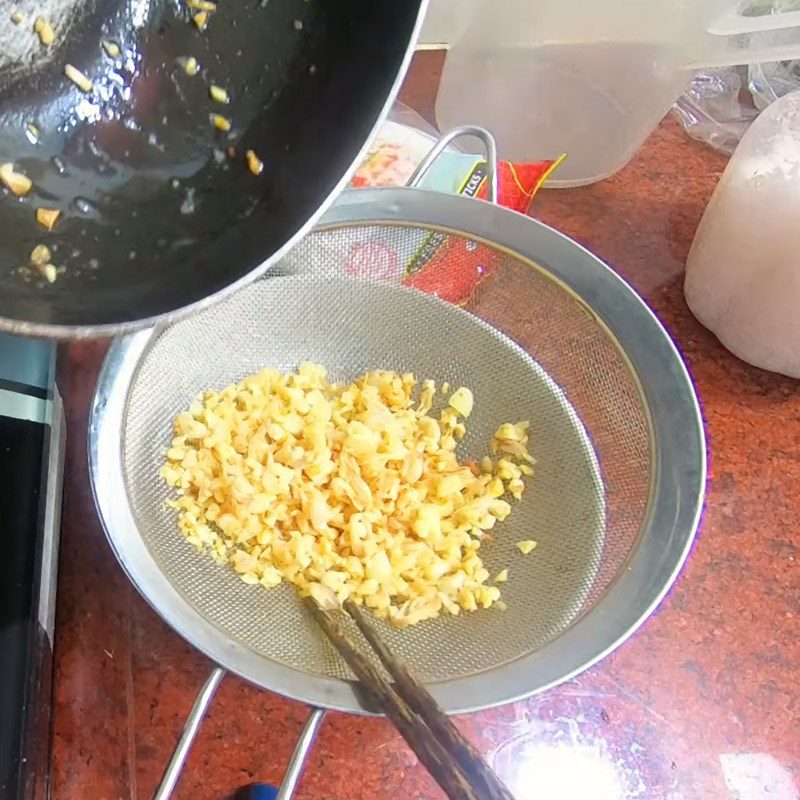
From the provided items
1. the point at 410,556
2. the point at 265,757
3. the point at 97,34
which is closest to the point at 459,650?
the point at 410,556

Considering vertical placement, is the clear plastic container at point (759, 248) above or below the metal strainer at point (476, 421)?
above

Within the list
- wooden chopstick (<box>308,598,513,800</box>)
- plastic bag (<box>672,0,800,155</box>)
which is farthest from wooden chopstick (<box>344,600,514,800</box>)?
plastic bag (<box>672,0,800,155</box>)

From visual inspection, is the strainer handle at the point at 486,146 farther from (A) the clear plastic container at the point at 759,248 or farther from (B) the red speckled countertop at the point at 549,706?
(B) the red speckled countertop at the point at 549,706

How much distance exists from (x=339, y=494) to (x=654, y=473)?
31 cm

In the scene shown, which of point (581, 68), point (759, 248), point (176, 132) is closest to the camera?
point (176, 132)

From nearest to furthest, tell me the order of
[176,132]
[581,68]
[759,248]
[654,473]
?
[176,132] → [654,473] → [759,248] → [581,68]

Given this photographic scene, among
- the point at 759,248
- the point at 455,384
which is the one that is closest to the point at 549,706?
the point at 455,384

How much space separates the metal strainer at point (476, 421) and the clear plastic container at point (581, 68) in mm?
325

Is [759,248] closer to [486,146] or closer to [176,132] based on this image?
[486,146]

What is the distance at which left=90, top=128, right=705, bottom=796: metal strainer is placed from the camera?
0.67 meters

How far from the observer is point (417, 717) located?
539 mm

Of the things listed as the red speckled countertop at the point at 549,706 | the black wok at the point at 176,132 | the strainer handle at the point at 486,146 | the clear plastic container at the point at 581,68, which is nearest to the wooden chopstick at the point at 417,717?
the red speckled countertop at the point at 549,706

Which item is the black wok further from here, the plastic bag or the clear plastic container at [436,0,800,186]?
the plastic bag

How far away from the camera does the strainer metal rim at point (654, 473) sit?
2.07 feet
